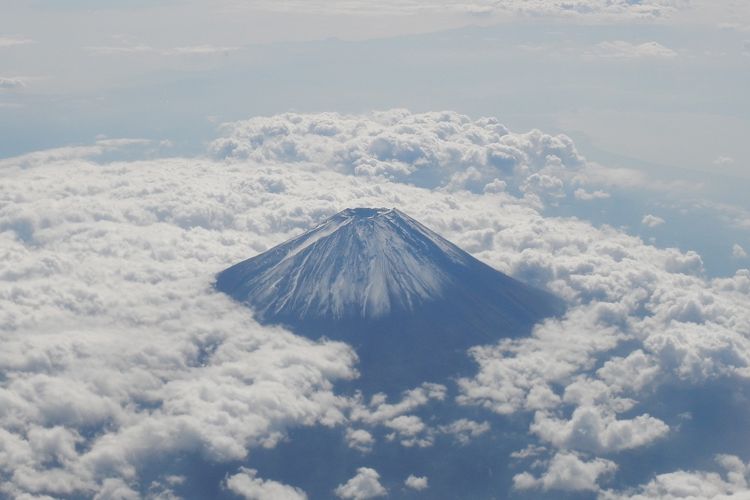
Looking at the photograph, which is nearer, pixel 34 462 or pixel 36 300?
pixel 34 462

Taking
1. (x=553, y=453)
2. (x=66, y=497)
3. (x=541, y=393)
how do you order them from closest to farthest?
(x=66, y=497) → (x=553, y=453) → (x=541, y=393)

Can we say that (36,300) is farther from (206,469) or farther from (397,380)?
(397,380)

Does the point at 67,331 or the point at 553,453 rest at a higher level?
the point at 67,331

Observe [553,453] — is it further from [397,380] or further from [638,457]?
[397,380]

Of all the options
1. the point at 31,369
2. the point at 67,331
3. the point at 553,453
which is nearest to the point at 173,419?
the point at 31,369

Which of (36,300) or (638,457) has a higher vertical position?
(36,300)

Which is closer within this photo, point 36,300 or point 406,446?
point 406,446

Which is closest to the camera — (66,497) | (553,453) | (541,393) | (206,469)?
(66,497)

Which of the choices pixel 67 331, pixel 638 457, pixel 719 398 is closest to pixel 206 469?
pixel 67 331

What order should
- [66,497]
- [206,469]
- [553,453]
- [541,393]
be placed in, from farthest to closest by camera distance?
[541,393] < [553,453] < [206,469] < [66,497]
